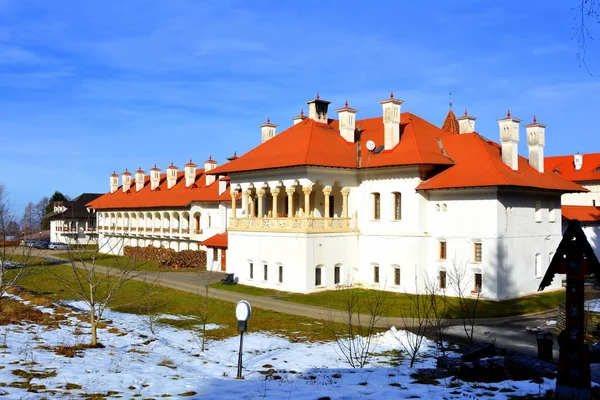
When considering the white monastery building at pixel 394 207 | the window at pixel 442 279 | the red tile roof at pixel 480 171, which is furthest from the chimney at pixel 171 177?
the window at pixel 442 279

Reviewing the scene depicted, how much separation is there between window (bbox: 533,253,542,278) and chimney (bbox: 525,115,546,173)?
5.58 metres

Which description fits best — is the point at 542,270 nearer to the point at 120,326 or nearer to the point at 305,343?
the point at 305,343

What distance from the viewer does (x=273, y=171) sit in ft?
119

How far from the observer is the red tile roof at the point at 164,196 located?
54125 millimetres

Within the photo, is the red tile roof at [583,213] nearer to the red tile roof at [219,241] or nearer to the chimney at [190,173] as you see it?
the red tile roof at [219,241]

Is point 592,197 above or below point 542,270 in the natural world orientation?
above

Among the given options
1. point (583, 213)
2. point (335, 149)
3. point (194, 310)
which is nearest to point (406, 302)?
point (194, 310)

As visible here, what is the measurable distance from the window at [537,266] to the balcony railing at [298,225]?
11059 millimetres

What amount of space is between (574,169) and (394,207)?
1796 inches

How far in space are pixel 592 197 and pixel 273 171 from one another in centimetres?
4764

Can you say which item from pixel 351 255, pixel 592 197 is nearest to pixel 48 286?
pixel 351 255

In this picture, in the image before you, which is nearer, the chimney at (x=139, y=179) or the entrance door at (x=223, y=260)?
the entrance door at (x=223, y=260)

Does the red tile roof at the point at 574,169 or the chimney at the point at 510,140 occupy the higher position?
the red tile roof at the point at 574,169

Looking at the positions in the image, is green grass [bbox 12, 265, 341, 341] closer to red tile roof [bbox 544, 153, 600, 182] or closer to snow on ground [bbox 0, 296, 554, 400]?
snow on ground [bbox 0, 296, 554, 400]
